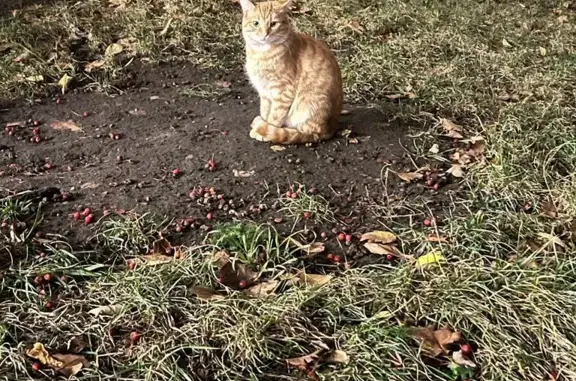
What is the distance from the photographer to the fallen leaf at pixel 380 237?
3.72 meters

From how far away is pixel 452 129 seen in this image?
4824mm

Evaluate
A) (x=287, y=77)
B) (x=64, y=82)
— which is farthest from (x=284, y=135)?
(x=64, y=82)

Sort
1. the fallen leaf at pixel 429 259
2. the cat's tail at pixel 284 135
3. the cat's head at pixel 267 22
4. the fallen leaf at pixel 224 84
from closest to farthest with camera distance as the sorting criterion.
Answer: the fallen leaf at pixel 429 259
the cat's head at pixel 267 22
the cat's tail at pixel 284 135
the fallen leaf at pixel 224 84

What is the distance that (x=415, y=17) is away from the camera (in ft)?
21.6

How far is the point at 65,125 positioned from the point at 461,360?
314 centimetres

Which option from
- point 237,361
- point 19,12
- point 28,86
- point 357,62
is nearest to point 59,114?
point 28,86

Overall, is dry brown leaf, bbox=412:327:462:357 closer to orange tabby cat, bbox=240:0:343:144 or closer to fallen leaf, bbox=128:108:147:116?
orange tabby cat, bbox=240:0:343:144

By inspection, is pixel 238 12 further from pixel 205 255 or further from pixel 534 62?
pixel 205 255

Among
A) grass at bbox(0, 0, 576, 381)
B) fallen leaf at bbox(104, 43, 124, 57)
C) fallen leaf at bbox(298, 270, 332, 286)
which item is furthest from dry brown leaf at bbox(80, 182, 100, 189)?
fallen leaf at bbox(104, 43, 124, 57)

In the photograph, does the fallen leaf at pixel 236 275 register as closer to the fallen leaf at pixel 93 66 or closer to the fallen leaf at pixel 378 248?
the fallen leaf at pixel 378 248

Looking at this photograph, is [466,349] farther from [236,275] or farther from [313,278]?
[236,275]

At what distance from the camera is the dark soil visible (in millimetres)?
3949

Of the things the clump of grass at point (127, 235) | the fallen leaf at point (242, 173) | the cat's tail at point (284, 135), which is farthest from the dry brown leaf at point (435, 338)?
the cat's tail at point (284, 135)

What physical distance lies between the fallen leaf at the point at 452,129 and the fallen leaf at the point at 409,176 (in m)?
0.59
